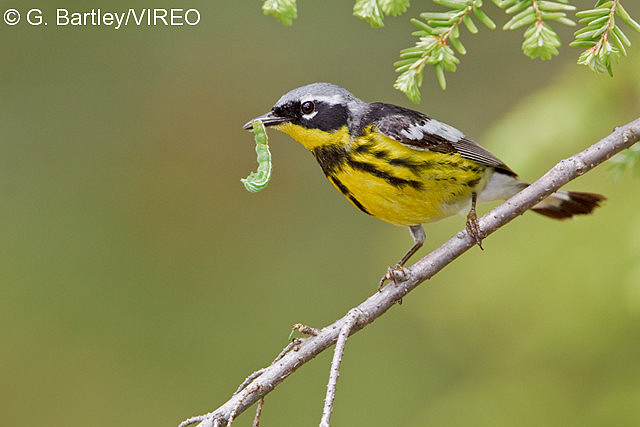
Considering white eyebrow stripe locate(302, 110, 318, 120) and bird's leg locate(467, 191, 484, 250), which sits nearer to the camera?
bird's leg locate(467, 191, 484, 250)

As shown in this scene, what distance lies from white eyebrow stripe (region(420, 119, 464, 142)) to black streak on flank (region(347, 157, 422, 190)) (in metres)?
0.24

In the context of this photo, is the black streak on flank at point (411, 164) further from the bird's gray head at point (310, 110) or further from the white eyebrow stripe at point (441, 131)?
the bird's gray head at point (310, 110)

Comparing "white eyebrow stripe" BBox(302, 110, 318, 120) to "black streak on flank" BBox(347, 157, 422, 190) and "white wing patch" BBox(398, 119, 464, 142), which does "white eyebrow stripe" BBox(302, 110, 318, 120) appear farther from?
"white wing patch" BBox(398, 119, 464, 142)

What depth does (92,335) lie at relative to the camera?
533 cm

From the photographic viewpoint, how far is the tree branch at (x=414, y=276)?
188cm

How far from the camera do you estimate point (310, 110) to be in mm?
2932

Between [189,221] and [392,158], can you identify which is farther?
[189,221]

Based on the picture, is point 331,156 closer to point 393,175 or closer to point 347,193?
point 347,193

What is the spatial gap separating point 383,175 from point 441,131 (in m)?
0.34

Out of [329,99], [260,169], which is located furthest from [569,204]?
[260,169]

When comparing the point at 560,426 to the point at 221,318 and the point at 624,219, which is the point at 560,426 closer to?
the point at 624,219

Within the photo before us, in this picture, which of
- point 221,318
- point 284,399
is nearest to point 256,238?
point 221,318

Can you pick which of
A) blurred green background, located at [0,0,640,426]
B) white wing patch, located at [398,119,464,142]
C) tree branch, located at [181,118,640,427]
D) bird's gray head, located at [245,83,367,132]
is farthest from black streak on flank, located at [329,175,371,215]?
blurred green background, located at [0,0,640,426]

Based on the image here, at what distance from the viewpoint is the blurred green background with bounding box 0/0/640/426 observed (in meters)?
5.09
